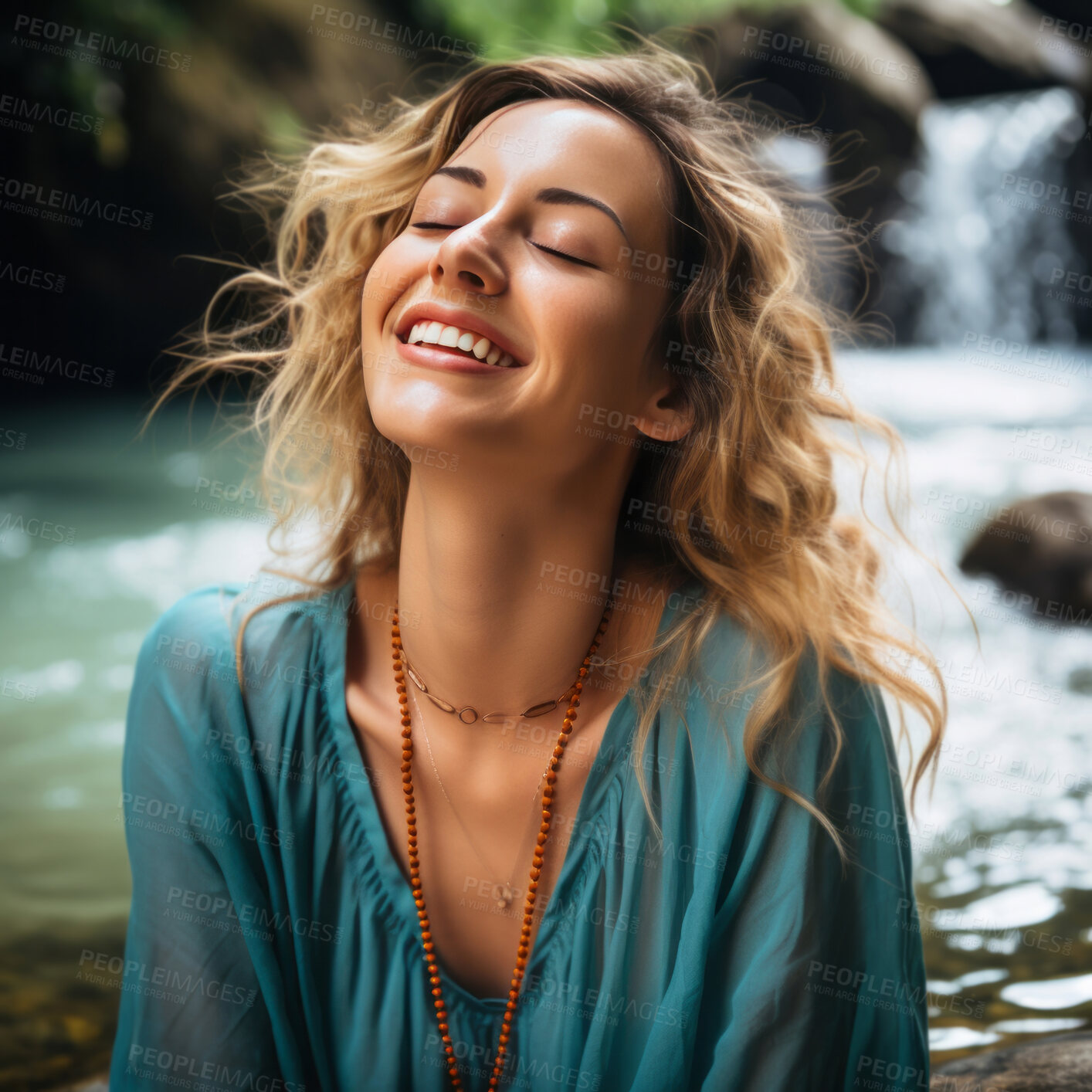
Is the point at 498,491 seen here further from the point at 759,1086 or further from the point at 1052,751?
the point at 1052,751

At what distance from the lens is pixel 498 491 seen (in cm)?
125

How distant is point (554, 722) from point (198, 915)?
506 mm

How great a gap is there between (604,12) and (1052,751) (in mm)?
5192

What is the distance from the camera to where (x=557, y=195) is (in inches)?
48.4

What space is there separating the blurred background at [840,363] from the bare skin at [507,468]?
53 cm

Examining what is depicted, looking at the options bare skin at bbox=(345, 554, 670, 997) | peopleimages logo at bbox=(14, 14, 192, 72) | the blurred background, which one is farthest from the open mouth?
peopleimages logo at bbox=(14, 14, 192, 72)

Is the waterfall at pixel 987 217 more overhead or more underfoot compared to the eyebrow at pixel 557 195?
more overhead

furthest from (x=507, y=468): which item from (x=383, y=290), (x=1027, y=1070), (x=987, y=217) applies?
(x=987, y=217)

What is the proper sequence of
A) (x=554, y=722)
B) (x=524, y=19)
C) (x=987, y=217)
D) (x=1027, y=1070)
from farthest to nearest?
(x=987, y=217), (x=524, y=19), (x=1027, y=1070), (x=554, y=722)

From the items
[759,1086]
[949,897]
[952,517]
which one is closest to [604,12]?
[952,517]

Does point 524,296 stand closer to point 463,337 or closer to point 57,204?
point 463,337

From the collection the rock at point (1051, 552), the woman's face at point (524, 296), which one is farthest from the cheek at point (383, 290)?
the rock at point (1051, 552)

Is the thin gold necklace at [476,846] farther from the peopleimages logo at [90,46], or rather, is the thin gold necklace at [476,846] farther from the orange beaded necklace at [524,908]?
the peopleimages logo at [90,46]

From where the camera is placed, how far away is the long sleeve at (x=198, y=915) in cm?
130
